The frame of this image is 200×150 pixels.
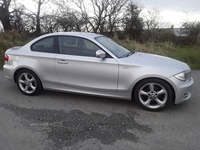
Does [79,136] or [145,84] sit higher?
[145,84]

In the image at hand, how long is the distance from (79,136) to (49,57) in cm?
209

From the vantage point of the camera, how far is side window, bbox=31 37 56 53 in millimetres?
4410

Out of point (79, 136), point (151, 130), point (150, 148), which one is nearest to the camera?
point (150, 148)

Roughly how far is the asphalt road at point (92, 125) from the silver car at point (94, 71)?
11.8 inches

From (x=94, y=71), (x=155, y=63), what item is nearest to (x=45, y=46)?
(x=94, y=71)

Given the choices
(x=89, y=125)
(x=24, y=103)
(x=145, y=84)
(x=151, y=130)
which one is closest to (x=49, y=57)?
(x=24, y=103)

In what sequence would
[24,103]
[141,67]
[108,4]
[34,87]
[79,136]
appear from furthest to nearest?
[108,4], [34,87], [24,103], [141,67], [79,136]

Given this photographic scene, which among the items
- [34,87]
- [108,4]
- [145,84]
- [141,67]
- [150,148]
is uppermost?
[108,4]

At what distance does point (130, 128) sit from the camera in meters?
3.21

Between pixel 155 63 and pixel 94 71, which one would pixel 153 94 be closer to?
pixel 155 63

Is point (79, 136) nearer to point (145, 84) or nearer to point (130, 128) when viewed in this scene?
point (130, 128)

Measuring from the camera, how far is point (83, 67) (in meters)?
4.02

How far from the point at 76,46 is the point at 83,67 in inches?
21.8

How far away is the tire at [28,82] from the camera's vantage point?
452cm
